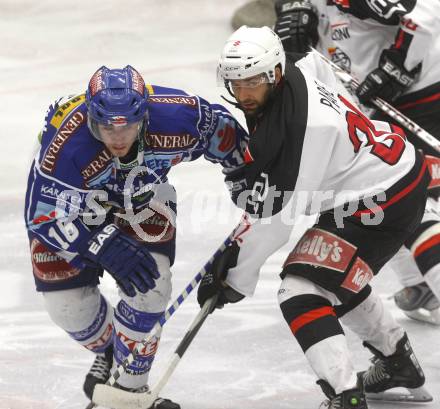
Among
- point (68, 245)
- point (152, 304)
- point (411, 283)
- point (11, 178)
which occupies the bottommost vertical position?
point (11, 178)

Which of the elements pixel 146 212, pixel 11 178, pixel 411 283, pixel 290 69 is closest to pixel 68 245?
pixel 146 212

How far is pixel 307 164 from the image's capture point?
9.71ft

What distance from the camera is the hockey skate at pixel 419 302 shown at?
4070 mm

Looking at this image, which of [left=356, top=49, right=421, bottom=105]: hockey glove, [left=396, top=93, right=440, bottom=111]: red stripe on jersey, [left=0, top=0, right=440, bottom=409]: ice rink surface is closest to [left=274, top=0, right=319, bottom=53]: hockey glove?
[left=356, top=49, right=421, bottom=105]: hockey glove

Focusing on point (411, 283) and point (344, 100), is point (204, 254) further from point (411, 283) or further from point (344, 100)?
point (344, 100)

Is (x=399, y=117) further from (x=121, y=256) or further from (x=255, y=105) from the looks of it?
(x=121, y=256)

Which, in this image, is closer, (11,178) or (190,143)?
(190,143)

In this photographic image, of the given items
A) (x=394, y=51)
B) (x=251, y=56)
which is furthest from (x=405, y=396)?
(x=394, y=51)

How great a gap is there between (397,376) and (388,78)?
1.25 metres

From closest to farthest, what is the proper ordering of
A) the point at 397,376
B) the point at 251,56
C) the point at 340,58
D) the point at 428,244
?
the point at 251,56 < the point at 397,376 < the point at 428,244 < the point at 340,58

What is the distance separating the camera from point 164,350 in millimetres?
3908

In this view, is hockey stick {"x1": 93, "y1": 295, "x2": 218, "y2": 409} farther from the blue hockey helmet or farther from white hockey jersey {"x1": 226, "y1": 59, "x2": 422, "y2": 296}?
the blue hockey helmet

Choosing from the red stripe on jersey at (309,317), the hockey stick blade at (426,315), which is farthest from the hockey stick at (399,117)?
the red stripe on jersey at (309,317)

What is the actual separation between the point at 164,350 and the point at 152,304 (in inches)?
27.4
